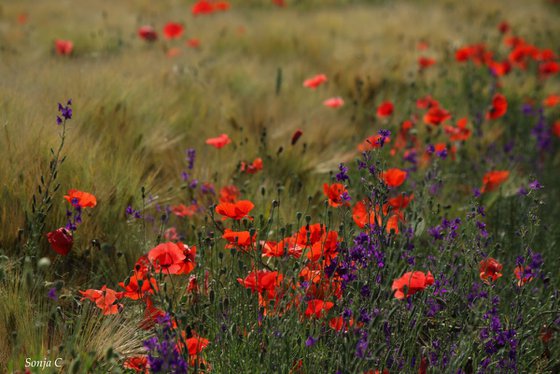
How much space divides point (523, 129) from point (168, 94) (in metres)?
2.16

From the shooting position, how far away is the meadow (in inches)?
69.5

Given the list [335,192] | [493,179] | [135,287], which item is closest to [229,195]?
[335,192]

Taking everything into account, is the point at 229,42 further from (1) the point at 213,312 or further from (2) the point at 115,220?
(1) the point at 213,312

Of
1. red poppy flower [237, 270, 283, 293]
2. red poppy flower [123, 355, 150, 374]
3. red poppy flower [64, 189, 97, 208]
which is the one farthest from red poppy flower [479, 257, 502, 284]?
red poppy flower [64, 189, 97, 208]

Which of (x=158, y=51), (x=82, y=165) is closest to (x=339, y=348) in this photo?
(x=82, y=165)

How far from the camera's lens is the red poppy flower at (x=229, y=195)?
2443mm

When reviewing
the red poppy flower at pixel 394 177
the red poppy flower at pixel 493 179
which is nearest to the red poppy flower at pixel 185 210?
the red poppy flower at pixel 394 177

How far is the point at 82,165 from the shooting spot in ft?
8.02

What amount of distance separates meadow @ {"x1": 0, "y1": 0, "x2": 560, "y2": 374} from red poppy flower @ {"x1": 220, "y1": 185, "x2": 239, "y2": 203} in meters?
0.01

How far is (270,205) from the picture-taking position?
2.58 meters

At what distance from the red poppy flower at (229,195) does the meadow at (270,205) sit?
0.01m

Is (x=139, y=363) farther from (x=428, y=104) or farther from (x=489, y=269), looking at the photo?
(x=428, y=104)

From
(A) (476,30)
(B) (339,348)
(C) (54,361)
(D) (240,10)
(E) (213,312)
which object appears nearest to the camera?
(C) (54,361)

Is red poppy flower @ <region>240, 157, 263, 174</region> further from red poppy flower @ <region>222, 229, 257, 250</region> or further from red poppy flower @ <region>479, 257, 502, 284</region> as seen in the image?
red poppy flower @ <region>479, 257, 502, 284</region>
